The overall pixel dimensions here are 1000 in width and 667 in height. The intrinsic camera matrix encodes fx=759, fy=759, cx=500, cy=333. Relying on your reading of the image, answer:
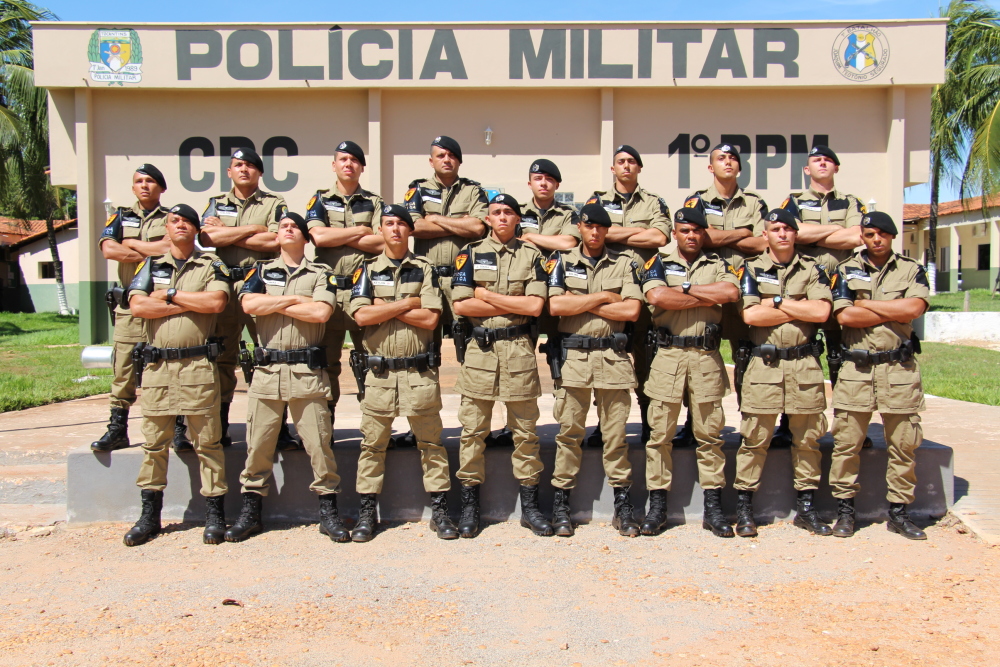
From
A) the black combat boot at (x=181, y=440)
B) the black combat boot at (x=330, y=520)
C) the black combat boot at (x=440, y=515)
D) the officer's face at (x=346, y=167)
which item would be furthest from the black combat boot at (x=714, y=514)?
the black combat boot at (x=181, y=440)

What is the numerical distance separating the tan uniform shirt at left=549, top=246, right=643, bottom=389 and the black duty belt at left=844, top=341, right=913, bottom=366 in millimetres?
1469

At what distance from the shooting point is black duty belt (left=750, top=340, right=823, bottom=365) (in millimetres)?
4902

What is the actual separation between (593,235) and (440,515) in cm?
207

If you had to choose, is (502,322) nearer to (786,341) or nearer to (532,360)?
(532,360)

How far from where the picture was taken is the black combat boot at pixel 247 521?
4.77 meters

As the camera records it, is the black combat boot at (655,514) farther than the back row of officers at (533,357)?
Yes

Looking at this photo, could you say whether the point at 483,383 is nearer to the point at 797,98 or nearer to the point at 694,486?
the point at 694,486

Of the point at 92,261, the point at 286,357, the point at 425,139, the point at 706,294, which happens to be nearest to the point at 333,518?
the point at 286,357

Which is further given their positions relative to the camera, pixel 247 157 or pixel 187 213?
pixel 247 157

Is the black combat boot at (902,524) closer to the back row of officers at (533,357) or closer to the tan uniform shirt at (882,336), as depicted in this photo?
the back row of officers at (533,357)

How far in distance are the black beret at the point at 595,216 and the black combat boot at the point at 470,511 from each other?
1.87 meters

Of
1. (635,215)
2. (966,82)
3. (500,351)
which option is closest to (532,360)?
(500,351)

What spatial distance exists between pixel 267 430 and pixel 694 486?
2849 millimetres

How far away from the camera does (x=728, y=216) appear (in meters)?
5.54
